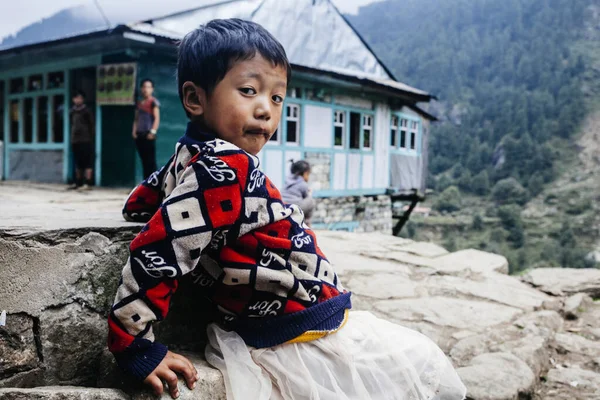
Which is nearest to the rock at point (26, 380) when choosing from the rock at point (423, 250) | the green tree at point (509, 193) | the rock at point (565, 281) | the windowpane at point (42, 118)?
the rock at point (565, 281)

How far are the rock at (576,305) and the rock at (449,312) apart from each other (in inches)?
15.6

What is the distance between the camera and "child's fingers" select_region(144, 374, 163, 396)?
1.17 m

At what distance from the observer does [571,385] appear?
7.98ft

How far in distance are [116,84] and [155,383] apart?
28.0 ft

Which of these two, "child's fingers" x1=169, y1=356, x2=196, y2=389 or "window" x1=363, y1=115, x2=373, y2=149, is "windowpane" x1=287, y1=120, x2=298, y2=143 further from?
"child's fingers" x1=169, y1=356, x2=196, y2=389

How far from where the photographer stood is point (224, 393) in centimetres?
134

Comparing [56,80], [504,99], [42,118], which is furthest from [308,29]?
[504,99]

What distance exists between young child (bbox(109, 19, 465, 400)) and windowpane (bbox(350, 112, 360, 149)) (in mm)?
11810

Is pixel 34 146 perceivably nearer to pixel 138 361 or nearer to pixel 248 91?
pixel 248 91

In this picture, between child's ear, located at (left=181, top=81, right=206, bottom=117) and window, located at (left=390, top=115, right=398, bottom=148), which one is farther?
window, located at (left=390, top=115, right=398, bottom=148)

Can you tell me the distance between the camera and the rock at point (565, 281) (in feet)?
13.1

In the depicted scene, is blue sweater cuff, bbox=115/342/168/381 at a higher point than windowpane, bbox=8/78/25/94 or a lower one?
lower

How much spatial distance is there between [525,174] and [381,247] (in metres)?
50.7

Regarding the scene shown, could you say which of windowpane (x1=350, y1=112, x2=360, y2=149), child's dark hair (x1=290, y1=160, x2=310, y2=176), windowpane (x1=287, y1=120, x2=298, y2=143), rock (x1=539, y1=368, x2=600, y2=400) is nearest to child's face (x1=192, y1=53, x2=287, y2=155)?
rock (x1=539, y1=368, x2=600, y2=400)
